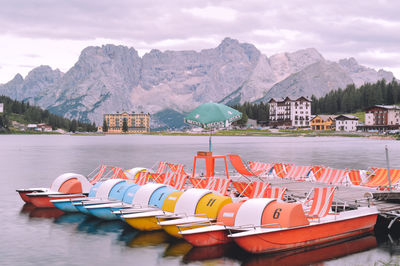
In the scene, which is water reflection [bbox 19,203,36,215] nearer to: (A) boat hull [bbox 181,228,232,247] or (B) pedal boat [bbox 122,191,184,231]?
(B) pedal boat [bbox 122,191,184,231]

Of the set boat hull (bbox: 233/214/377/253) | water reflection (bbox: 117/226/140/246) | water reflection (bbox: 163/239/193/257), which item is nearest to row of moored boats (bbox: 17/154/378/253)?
boat hull (bbox: 233/214/377/253)

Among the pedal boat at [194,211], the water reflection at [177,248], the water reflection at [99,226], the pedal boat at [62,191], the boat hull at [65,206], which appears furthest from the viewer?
the pedal boat at [62,191]

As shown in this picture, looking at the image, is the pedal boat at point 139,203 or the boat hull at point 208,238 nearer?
the boat hull at point 208,238

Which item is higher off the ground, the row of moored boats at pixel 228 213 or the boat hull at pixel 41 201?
the row of moored boats at pixel 228 213

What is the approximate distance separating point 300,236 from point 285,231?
3.67ft

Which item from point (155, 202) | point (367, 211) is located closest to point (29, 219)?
point (155, 202)

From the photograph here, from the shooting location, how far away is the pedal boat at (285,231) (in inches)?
766

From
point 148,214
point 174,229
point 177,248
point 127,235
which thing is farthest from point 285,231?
point 127,235

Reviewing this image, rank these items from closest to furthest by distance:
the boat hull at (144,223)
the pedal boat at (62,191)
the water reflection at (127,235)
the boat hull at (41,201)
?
1. the water reflection at (127,235)
2. the boat hull at (144,223)
3. the pedal boat at (62,191)
4. the boat hull at (41,201)

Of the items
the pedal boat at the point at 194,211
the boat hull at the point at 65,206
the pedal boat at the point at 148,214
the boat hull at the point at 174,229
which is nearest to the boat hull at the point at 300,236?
the pedal boat at the point at 194,211

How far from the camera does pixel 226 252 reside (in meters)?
20.6

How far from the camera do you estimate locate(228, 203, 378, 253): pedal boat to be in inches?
766

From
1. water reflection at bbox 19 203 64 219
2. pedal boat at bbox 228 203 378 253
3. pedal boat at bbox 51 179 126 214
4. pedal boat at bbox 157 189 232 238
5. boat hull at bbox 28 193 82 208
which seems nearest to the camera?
pedal boat at bbox 228 203 378 253

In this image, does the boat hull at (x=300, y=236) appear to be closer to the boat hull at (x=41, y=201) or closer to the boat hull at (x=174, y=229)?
the boat hull at (x=174, y=229)
